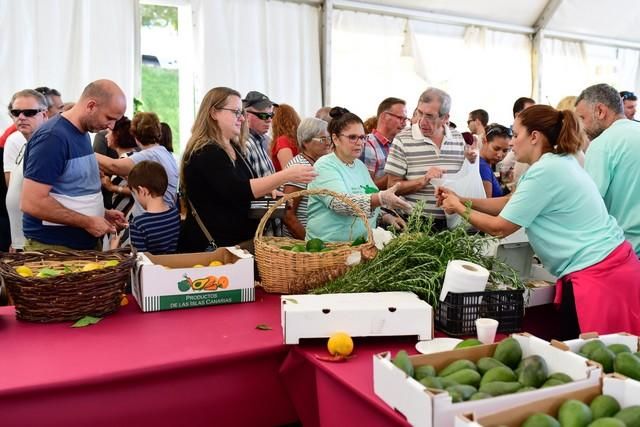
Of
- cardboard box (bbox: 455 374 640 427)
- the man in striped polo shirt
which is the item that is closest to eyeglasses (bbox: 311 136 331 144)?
the man in striped polo shirt

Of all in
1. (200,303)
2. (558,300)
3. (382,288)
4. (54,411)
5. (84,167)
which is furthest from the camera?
(84,167)

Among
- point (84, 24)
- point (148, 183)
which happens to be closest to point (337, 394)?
point (148, 183)

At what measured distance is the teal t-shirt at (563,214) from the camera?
1953 mm

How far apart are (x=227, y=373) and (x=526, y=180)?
3.80ft

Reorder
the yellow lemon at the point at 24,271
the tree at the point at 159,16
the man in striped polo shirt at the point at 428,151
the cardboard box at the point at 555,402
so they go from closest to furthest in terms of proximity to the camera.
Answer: the cardboard box at the point at 555,402
the yellow lemon at the point at 24,271
the man in striped polo shirt at the point at 428,151
the tree at the point at 159,16

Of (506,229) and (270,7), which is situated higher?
(270,7)

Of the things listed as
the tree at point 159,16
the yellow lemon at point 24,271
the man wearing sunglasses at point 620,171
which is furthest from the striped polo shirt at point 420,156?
the tree at point 159,16

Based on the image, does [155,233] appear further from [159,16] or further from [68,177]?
[159,16]

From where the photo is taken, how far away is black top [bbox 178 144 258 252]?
7.24 ft

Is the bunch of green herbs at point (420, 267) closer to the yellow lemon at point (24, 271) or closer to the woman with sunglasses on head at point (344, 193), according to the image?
the woman with sunglasses on head at point (344, 193)

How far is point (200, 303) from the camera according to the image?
189cm

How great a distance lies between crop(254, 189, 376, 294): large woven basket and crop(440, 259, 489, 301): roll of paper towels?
1.27ft

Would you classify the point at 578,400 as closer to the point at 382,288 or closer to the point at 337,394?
the point at 337,394

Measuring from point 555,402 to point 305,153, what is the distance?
2181 millimetres
